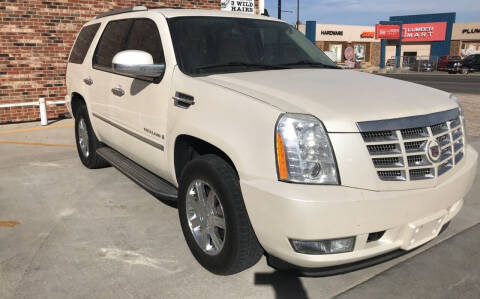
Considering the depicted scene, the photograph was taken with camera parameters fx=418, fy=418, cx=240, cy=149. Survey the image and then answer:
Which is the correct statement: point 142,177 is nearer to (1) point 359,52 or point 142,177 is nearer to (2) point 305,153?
(2) point 305,153

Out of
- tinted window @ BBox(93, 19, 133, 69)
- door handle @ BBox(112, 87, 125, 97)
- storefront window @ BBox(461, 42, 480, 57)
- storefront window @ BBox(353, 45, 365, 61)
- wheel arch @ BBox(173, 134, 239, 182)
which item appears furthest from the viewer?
storefront window @ BBox(353, 45, 365, 61)

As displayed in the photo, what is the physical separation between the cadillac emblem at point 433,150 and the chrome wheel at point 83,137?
14.0 ft

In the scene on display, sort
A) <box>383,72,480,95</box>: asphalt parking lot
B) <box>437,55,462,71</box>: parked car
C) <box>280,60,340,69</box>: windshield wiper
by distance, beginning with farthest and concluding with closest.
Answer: <box>437,55,462,71</box>: parked car, <box>383,72,480,95</box>: asphalt parking lot, <box>280,60,340,69</box>: windshield wiper

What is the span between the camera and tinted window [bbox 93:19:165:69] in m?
3.75

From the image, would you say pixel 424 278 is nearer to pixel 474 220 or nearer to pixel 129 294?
pixel 474 220

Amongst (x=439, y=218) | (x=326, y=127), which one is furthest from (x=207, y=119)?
(x=439, y=218)

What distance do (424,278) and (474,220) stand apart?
1.46 metres

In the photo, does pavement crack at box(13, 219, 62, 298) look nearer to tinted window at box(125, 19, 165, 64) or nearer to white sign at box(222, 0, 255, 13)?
tinted window at box(125, 19, 165, 64)

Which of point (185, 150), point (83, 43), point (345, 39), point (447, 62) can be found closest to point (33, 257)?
point (185, 150)

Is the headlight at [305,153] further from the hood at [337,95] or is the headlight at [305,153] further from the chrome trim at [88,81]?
the chrome trim at [88,81]

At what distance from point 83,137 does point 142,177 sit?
2.27 m

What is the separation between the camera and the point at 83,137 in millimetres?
5730

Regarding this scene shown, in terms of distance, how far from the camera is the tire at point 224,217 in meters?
2.64

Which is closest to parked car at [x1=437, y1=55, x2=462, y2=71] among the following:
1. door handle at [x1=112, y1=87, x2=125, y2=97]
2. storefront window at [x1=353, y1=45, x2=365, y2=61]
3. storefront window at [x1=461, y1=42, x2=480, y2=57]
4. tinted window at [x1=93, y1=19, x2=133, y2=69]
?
storefront window at [x1=461, y1=42, x2=480, y2=57]
